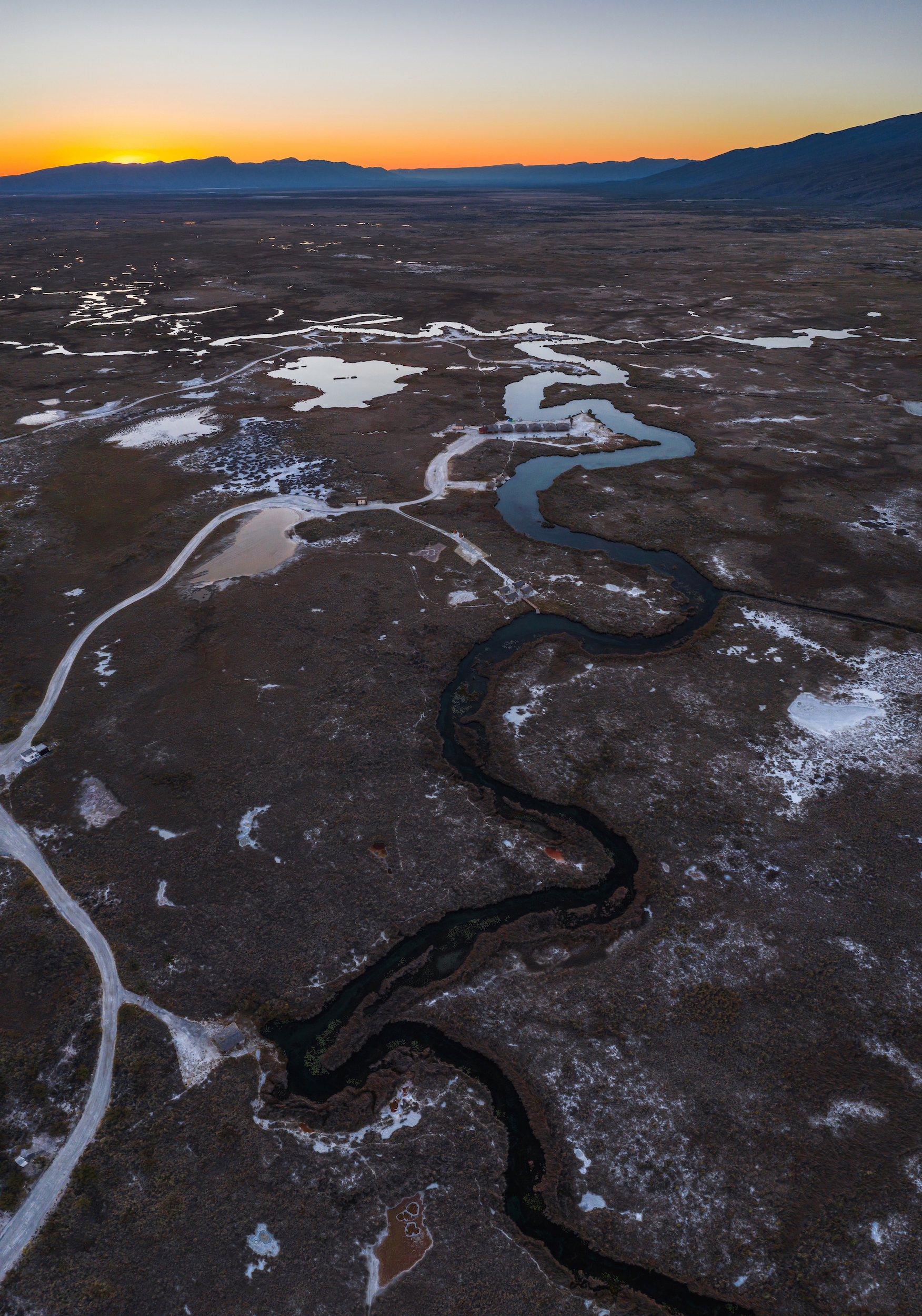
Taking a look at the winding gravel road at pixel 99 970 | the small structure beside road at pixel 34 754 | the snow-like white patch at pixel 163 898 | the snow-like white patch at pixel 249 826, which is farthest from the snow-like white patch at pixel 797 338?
the snow-like white patch at pixel 163 898

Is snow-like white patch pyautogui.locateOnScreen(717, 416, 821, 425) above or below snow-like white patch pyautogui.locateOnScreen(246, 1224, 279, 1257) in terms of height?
above

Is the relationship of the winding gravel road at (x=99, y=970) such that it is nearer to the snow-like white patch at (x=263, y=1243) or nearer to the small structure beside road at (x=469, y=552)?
the small structure beside road at (x=469, y=552)

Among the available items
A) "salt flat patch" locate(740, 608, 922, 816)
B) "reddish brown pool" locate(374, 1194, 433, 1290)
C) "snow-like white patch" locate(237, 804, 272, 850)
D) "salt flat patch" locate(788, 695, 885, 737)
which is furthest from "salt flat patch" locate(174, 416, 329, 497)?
"reddish brown pool" locate(374, 1194, 433, 1290)

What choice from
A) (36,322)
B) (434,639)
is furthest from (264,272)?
(434,639)

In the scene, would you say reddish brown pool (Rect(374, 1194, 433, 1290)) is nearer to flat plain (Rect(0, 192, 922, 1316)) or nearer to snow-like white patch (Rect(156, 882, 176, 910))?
flat plain (Rect(0, 192, 922, 1316))

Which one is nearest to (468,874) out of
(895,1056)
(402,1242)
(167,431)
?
(402,1242)

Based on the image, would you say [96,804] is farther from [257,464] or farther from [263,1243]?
[257,464]
